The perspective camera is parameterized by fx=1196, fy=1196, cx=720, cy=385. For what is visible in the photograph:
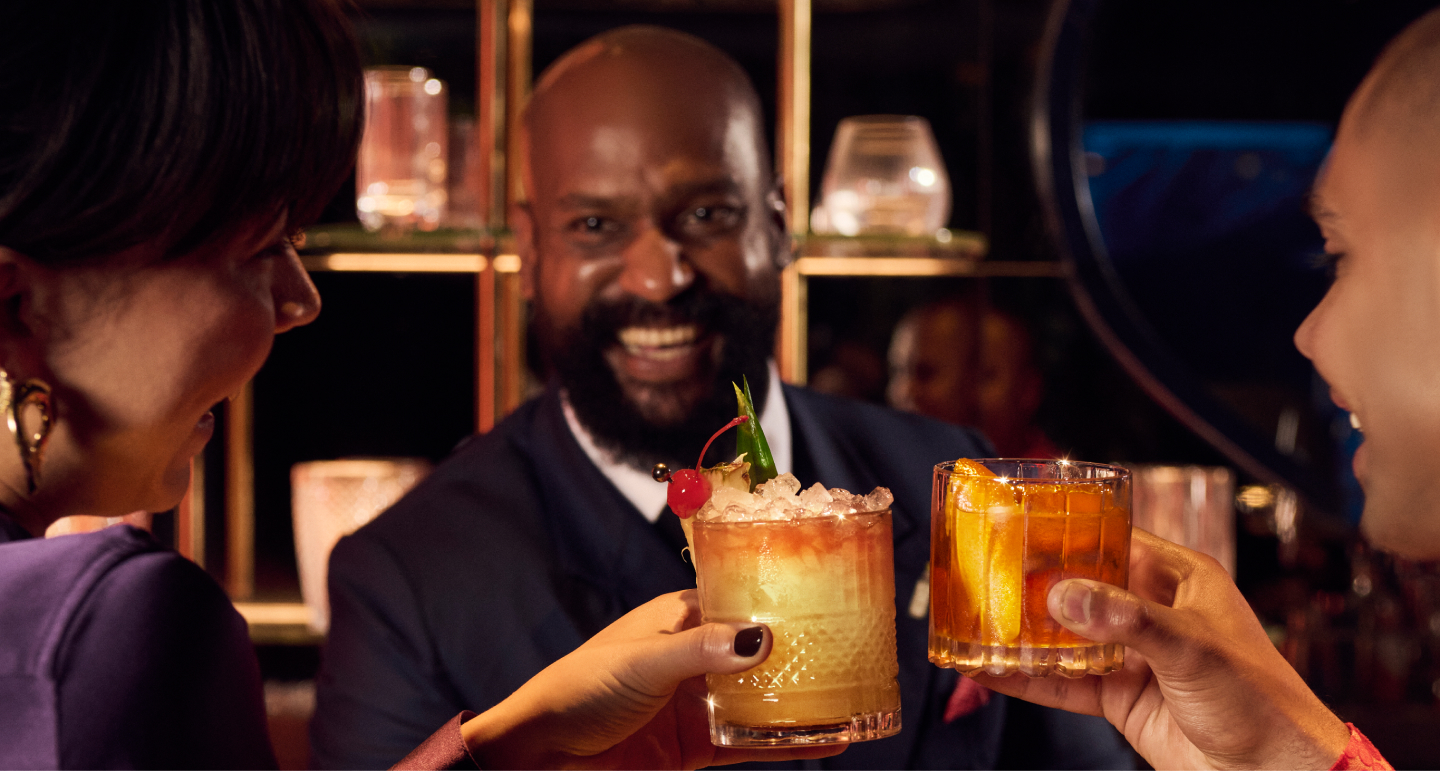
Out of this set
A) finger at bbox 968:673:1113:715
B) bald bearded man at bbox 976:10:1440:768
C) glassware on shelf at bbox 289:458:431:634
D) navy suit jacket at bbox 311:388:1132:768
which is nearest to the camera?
bald bearded man at bbox 976:10:1440:768

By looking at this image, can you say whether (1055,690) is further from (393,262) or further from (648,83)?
(393,262)

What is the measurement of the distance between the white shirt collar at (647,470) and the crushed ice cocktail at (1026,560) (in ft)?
2.81

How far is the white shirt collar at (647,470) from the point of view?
2.07m

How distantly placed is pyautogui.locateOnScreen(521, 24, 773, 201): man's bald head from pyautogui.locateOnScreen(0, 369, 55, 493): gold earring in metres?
1.15

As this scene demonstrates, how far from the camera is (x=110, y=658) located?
0.92 meters

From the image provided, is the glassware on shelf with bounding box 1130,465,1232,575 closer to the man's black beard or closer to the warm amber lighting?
the man's black beard

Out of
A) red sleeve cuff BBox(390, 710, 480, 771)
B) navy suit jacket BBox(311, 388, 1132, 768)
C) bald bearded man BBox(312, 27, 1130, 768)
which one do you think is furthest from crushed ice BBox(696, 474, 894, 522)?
bald bearded man BBox(312, 27, 1130, 768)

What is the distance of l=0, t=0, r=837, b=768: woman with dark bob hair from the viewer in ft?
3.04

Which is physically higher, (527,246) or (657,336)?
(527,246)

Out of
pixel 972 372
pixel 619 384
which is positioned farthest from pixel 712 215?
pixel 972 372

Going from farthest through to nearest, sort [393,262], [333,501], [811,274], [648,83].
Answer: [811,274], [393,262], [333,501], [648,83]

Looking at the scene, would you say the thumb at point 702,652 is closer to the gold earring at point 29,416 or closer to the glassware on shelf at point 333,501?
the gold earring at point 29,416

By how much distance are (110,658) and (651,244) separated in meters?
1.22

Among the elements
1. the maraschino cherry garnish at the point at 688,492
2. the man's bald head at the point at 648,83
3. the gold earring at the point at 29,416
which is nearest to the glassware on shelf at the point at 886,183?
the man's bald head at the point at 648,83
